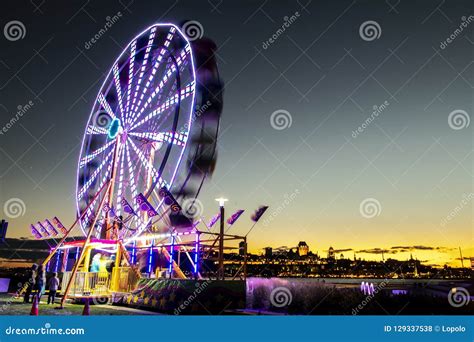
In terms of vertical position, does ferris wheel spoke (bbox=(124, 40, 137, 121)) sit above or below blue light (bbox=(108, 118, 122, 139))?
above

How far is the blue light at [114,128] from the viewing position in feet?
52.9

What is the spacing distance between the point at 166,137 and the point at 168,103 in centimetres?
137

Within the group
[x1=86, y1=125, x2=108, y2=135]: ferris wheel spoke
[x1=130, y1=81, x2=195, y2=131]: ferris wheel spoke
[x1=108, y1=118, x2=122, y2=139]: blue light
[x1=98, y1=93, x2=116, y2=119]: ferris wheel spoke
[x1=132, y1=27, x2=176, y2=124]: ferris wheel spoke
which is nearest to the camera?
[x1=130, y1=81, x2=195, y2=131]: ferris wheel spoke

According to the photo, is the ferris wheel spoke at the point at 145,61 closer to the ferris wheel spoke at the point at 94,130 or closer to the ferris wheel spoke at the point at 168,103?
the ferris wheel spoke at the point at 168,103

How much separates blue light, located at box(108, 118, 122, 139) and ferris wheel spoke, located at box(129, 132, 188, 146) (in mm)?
665

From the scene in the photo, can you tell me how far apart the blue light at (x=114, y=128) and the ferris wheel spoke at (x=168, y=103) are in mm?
567

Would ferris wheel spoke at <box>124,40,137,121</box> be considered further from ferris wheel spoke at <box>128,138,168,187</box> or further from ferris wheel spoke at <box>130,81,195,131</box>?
ferris wheel spoke at <box>128,138,168,187</box>

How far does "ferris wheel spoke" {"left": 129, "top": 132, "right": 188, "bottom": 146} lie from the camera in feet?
40.7

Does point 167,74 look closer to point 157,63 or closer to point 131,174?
point 157,63

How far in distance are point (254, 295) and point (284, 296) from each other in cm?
100

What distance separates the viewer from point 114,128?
1630 centimetres

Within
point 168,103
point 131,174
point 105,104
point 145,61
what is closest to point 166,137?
point 168,103
